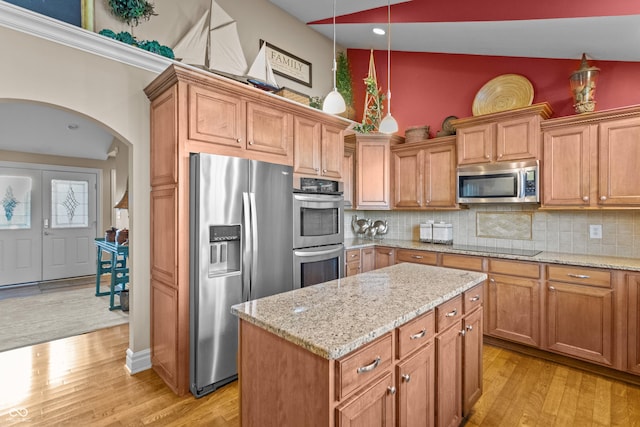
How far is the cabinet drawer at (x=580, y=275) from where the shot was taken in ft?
8.36

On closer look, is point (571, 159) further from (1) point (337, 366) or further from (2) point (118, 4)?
(2) point (118, 4)

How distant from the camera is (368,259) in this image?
4027mm

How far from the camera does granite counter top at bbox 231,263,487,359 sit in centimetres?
113

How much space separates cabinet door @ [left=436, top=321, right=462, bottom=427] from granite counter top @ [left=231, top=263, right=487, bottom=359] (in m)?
0.23

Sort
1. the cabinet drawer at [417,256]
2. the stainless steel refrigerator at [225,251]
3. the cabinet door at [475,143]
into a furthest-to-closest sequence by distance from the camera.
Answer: the cabinet drawer at [417,256]
the cabinet door at [475,143]
the stainless steel refrigerator at [225,251]

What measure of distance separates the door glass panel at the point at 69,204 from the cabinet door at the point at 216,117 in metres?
5.81

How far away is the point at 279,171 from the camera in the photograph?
9.03 ft

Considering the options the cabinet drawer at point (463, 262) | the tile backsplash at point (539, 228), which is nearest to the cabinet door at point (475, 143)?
the tile backsplash at point (539, 228)

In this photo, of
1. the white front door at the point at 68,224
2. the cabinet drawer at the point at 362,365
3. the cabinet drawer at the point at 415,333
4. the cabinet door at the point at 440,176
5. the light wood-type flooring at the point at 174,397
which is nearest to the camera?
the cabinet drawer at the point at 362,365

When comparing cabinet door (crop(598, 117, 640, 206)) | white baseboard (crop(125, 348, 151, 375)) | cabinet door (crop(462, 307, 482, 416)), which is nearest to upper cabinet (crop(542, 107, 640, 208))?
cabinet door (crop(598, 117, 640, 206))

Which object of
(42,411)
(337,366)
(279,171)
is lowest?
(42,411)

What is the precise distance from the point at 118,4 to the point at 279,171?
70.4 inches

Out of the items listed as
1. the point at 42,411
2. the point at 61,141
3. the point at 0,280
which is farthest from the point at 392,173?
the point at 0,280

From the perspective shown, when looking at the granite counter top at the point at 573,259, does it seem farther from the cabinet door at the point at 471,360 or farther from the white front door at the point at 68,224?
the white front door at the point at 68,224
